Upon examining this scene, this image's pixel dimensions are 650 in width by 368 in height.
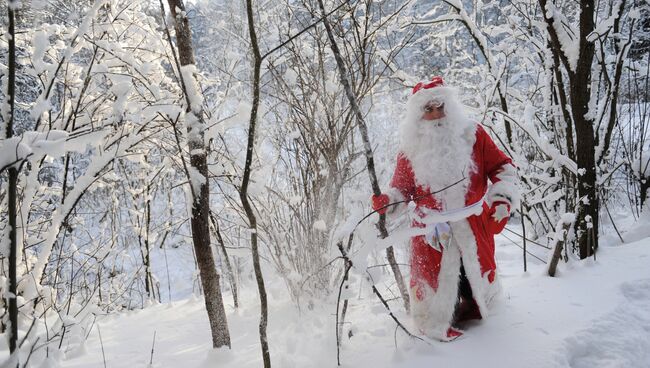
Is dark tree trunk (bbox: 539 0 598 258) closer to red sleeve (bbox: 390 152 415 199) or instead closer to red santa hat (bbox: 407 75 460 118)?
red santa hat (bbox: 407 75 460 118)

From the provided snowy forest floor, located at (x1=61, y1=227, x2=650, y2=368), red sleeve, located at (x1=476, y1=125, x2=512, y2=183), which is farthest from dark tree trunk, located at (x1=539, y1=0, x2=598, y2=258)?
red sleeve, located at (x1=476, y1=125, x2=512, y2=183)

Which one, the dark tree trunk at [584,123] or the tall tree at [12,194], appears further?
the dark tree trunk at [584,123]

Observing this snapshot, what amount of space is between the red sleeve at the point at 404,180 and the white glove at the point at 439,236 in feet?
0.85

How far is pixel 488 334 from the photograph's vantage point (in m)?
1.79

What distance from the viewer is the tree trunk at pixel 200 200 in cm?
173

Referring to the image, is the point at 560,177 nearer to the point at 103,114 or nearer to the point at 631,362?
the point at 631,362

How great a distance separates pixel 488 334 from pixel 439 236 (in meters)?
0.50

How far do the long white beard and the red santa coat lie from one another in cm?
3

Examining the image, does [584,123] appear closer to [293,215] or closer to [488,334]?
[488,334]

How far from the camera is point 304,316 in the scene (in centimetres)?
283

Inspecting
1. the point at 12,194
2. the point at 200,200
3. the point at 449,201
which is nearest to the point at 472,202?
the point at 449,201

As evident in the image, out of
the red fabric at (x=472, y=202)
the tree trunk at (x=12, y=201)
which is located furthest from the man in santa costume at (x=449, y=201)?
the tree trunk at (x=12, y=201)

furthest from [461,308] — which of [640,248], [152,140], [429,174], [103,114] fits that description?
[103,114]

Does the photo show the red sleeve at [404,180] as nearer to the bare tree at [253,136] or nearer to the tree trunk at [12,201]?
the bare tree at [253,136]
